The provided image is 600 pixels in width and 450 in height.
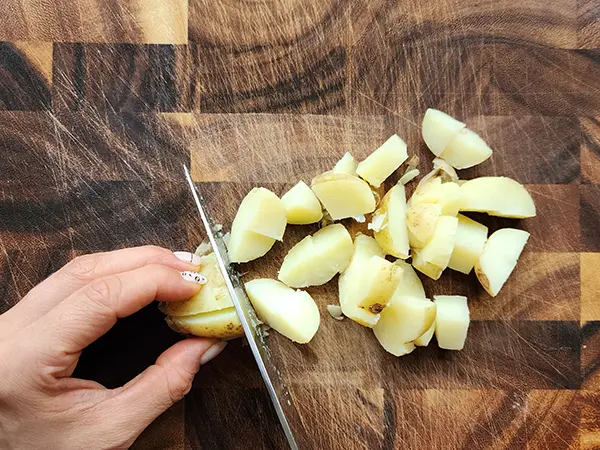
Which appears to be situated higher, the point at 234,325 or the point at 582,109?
the point at 582,109

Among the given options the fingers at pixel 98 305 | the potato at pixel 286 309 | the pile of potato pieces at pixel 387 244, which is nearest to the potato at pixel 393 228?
the pile of potato pieces at pixel 387 244

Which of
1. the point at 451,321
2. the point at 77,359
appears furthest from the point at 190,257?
the point at 451,321

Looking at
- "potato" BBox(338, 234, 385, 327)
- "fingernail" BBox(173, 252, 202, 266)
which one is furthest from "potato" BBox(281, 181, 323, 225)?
"fingernail" BBox(173, 252, 202, 266)

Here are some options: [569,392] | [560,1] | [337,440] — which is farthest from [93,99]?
[569,392]

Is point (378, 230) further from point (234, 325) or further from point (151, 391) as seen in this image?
point (151, 391)

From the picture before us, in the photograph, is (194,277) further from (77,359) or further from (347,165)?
(347,165)

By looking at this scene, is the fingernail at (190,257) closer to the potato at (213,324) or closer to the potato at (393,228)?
the potato at (213,324)
